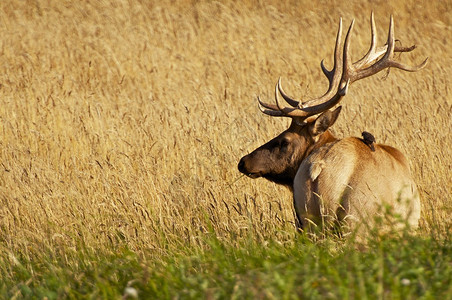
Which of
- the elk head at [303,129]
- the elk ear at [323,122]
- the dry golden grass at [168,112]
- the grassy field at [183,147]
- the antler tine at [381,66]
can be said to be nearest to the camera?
the grassy field at [183,147]

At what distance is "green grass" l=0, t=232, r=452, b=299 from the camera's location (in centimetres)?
354

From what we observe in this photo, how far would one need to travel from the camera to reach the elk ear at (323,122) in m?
5.87

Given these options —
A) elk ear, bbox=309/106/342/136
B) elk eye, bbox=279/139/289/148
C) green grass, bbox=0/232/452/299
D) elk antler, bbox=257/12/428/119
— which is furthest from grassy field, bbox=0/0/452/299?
elk antler, bbox=257/12/428/119

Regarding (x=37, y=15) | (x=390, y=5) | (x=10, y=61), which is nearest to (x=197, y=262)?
(x=10, y=61)

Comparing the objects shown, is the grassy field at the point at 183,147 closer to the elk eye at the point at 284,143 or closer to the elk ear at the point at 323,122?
the elk eye at the point at 284,143

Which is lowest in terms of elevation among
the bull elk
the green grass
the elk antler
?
the green grass

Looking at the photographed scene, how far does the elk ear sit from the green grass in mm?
1245

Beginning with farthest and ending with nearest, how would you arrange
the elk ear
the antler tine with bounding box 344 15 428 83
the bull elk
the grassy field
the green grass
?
the antler tine with bounding box 344 15 428 83 → the elk ear → the bull elk → the grassy field → the green grass

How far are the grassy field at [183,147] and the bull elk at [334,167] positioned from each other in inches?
12.2

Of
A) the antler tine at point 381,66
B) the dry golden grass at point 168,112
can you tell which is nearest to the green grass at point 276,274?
the dry golden grass at point 168,112

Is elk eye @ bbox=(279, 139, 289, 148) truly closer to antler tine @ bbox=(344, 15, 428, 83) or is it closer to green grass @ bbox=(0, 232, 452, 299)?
antler tine @ bbox=(344, 15, 428, 83)

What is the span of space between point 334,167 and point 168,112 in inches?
158

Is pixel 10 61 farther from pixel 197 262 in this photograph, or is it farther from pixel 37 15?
pixel 197 262

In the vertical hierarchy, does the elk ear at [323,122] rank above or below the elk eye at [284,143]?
above
